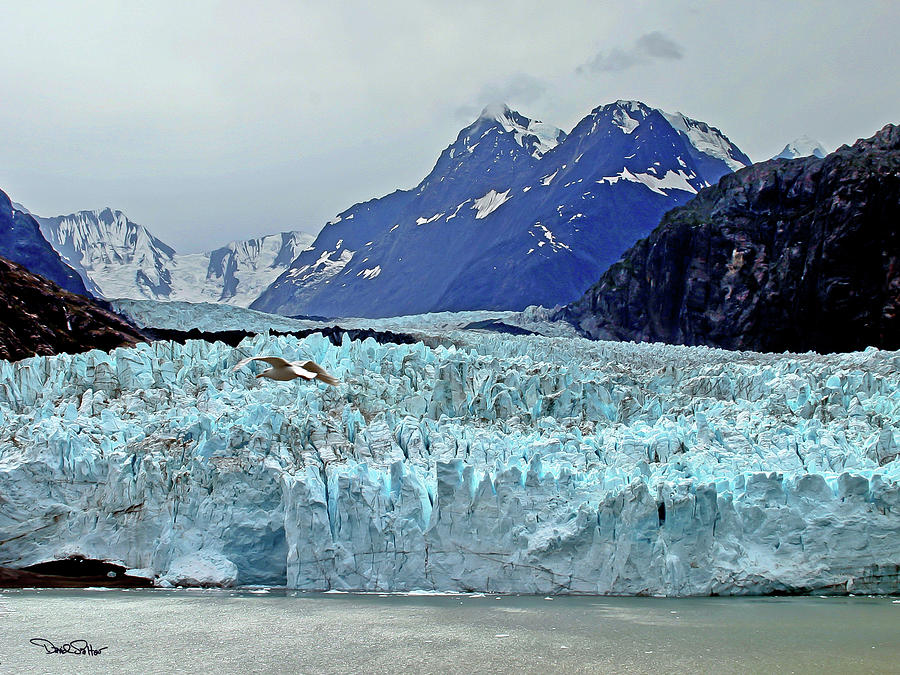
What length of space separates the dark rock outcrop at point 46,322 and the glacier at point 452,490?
556 inches

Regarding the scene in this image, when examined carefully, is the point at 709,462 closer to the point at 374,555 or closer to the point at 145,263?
the point at 374,555

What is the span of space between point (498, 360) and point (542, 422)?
21.2ft

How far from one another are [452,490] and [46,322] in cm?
2958

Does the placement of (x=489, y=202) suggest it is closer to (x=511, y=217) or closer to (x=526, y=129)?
(x=511, y=217)

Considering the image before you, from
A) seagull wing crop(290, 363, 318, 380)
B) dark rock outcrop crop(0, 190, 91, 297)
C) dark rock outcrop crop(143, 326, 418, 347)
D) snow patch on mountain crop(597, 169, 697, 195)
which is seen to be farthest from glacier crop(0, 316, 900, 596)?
snow patch on mountain crop(597, 169, 697, 195)

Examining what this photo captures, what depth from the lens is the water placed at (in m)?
12.3

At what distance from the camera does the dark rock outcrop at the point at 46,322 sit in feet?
122

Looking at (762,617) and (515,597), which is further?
(515,597)

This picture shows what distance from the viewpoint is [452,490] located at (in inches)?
691

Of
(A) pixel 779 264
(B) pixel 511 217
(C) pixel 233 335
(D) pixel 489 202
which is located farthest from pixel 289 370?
(D) pixel 489 202

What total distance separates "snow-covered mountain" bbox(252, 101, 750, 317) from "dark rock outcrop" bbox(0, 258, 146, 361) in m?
47.3

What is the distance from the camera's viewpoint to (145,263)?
140 m

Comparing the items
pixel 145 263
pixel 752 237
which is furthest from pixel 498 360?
pixel 145 263

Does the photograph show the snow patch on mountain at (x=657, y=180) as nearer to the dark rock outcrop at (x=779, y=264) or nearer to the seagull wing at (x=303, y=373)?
the dark rock outcrop at (x=779, y=264)
